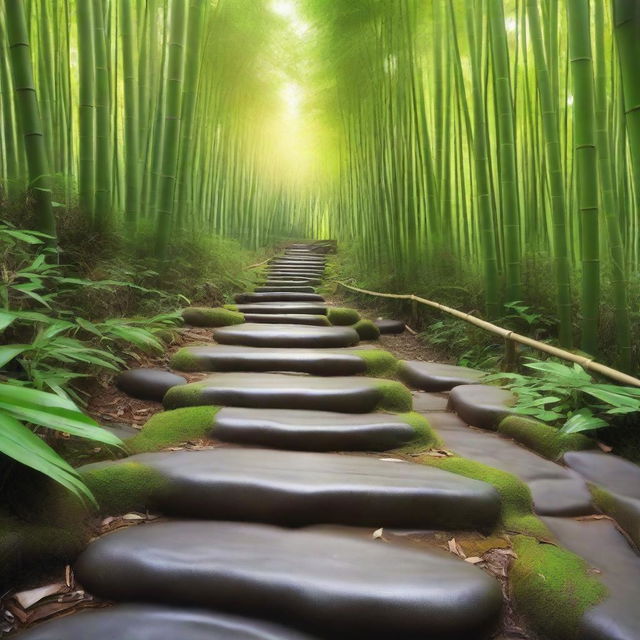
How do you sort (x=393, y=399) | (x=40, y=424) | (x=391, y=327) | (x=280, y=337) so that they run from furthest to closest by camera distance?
(x=391, y=327) → (x=280, y=337) → (x=393, y=399) → (x=40, y=424)

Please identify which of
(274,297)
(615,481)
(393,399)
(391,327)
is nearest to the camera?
(615,481)

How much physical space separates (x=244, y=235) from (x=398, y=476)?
6.99m

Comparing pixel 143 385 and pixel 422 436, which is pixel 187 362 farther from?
pixel 422 436

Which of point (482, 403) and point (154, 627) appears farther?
point (482, 403)

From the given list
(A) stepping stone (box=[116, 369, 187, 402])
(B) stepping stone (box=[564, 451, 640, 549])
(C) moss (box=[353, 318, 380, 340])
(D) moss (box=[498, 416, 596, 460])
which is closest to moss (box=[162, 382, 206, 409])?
(A) stepping stone (box=[116, 369, 187, 402])

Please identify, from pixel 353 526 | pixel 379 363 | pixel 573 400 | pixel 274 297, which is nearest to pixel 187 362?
pixel 379 363

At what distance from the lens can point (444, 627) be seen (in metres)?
0.78

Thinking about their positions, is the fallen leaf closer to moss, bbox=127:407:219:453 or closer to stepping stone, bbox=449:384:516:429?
moss, bbox=127:407:219:453

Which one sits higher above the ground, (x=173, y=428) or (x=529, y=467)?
(x=173, y=428)

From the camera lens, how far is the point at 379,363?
8.04 feet

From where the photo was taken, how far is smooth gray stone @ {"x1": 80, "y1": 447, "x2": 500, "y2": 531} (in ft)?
3.61

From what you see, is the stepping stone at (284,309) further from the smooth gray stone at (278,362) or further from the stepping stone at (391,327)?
the smooth gray stone at (278,362)

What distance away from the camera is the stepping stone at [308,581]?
78 centimetres

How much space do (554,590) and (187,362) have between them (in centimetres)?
183
